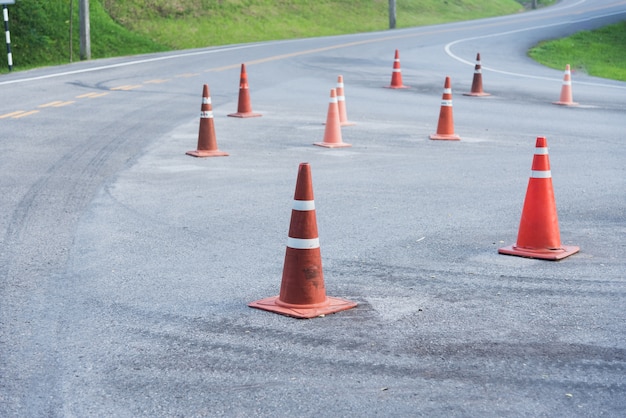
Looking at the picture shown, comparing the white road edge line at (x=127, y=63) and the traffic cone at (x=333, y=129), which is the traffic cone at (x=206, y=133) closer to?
the traffic cone at (x=333, y=129)

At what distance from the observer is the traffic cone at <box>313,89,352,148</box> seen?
14.2m

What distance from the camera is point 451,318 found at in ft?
20.4

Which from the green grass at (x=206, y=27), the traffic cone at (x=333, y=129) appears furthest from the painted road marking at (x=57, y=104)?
the green grass at (x=206, y=27)

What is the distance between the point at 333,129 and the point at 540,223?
→ 657cm

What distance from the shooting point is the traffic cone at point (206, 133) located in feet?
43.3

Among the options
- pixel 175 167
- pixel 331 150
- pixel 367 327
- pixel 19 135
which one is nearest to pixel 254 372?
pixel 367 327

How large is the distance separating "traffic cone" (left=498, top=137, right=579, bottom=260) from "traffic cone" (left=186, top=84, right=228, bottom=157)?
5811 millimetres

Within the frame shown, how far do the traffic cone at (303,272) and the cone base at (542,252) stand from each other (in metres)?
1.94

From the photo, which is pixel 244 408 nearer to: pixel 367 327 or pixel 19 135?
pixel 367 327

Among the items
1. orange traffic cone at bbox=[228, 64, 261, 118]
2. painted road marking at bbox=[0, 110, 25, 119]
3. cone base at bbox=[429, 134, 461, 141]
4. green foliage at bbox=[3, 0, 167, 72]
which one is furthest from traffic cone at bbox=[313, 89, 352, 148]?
green foliage at bbox=[3, 0, 167, 72]

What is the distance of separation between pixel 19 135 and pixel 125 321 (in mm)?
9211

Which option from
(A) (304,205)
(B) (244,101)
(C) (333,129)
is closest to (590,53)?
(B) (244,101)

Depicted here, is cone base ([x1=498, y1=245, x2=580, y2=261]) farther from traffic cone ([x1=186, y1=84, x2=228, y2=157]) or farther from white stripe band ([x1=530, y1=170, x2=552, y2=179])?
traffic cone ([x1=186, y1=84, x2=228, y2=157])

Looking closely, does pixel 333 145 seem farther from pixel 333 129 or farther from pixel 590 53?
pixel 590 53
